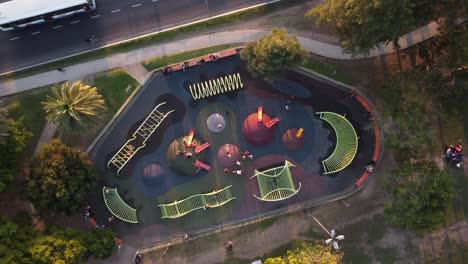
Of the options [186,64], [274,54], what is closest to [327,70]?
[274,54]

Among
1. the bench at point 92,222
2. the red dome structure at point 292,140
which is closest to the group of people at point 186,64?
the red dome structure at point 292,140

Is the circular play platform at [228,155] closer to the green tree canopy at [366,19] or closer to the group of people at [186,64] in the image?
the group of people at [186,64]

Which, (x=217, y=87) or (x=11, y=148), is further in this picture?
(x=217, y=87)

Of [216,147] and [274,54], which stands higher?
[274,54]

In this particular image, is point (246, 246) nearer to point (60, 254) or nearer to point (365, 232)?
point (365, 232)

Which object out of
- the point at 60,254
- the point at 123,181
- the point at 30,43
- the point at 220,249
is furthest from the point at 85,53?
the point at 220,249

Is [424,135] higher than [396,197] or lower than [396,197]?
higher

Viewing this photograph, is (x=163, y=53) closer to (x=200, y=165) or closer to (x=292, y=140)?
(x=200, y=165)
